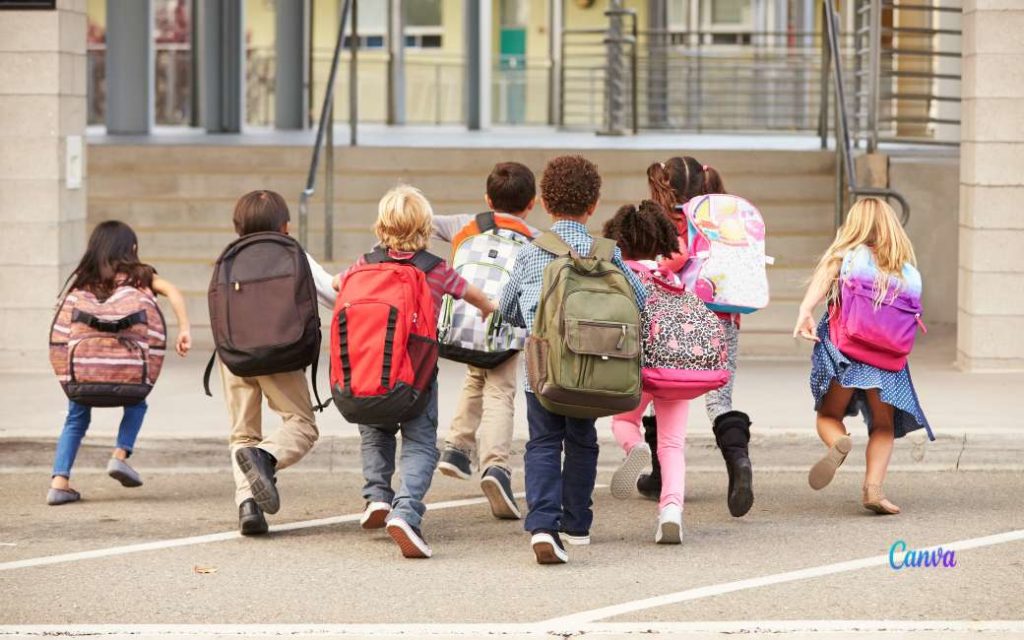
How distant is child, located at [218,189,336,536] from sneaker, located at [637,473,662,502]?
168cm

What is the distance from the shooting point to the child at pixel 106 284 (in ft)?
26.6

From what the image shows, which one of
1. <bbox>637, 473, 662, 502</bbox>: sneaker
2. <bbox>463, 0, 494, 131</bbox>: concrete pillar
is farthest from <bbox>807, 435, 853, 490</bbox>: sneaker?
<bbox>463, 0, 494, 131</bbox>: concrete pillar

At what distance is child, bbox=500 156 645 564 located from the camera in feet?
22.9

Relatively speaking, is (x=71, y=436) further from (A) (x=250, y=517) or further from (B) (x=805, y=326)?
(B) (x=805, y=326)

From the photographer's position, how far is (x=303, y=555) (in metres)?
7.11

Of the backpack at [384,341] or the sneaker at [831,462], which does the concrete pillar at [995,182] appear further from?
the backpack at [384,341]

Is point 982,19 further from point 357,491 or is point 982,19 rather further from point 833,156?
point 357,491

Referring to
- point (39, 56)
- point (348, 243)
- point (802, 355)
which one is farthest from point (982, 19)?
point (39, 56)

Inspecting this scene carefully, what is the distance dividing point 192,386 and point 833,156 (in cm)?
636

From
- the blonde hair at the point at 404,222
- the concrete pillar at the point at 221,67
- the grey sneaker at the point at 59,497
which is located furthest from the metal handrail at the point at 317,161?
the concrete pillar at the point at 221,67

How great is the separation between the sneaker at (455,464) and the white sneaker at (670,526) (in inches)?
40.9

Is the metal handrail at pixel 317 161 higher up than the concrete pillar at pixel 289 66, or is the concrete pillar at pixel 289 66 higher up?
the concrete pillar at pixel 289 66

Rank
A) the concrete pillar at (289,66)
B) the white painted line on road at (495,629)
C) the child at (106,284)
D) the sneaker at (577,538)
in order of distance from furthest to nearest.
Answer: the concrete pillar at (289,66), the child at (106,284), the sneaker at (577,538), the white painted line on road at (495,629)

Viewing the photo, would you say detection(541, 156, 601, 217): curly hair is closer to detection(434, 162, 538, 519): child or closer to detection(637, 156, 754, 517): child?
detection(434, 162, 538, 519): child
